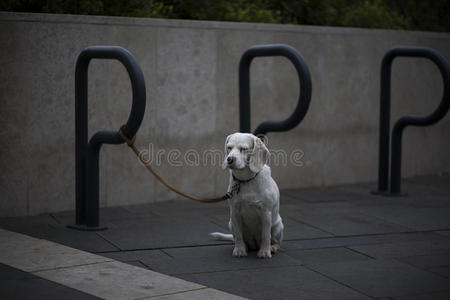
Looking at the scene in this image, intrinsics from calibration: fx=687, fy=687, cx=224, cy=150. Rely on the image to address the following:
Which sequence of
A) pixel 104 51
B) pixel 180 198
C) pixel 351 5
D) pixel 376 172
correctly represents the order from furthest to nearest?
pixel 351 5, pixel 376 172, pixel 180 198, pixel 104 51

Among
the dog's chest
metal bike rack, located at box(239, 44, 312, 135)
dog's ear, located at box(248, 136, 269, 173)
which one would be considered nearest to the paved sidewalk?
the dog's chest

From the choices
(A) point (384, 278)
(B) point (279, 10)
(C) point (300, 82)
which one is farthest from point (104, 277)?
(B) point (279, 10)

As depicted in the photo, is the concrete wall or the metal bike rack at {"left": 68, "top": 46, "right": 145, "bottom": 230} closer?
the metal bike rack at {"left": 68, "top": 46, "right": 145, "bottom": 230}

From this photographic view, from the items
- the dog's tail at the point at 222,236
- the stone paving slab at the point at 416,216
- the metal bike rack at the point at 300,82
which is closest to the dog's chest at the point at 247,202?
the dog's tail at the point at 222,236

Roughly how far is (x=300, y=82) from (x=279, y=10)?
478 centimetres

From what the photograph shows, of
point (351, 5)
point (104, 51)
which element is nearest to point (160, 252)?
point (104, 51)

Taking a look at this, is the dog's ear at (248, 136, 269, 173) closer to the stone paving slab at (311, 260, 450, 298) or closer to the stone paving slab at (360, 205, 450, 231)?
the stone paving slab at (311, 260, 450, 298)

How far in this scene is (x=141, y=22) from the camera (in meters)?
8.27

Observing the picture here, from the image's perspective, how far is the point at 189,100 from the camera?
873cm

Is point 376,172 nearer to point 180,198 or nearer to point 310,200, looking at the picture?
point 310,200

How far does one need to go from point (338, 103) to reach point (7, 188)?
4.90m

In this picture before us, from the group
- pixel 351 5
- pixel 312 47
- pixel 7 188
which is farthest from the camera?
pixel 351 5

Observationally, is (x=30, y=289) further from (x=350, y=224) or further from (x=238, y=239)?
(x=350, y=224)

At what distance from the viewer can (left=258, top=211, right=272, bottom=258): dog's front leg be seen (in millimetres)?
5854
